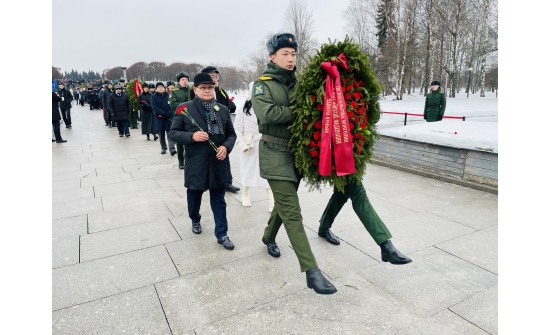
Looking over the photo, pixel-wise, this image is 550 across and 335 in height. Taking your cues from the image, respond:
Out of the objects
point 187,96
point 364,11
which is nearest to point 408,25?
point 364,11

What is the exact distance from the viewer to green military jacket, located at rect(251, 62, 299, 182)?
2766 millimetres

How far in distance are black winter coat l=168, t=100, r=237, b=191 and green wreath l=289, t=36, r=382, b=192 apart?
1185mm

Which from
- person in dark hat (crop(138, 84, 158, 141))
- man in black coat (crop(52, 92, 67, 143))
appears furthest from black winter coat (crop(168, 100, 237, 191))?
man in black coat (crop(52, 92, 67, 143))

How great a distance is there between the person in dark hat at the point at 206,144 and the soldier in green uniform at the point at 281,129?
0.95 metres

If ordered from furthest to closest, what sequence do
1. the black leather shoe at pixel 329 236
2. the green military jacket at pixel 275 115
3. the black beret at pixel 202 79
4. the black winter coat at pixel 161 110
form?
the black winter coat at pixel 161 110
the black leather shoe at pixel 329 236
the black beret at pixel 202 79
the green military jacket at pixel 275 115

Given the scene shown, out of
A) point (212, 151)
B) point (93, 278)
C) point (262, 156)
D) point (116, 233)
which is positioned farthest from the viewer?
point (116, 233)

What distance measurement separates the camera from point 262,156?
9.78 feet

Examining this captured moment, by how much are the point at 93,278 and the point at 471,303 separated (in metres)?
3.19

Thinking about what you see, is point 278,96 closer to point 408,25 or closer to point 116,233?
point 116,233

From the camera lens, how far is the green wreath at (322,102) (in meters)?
2.72

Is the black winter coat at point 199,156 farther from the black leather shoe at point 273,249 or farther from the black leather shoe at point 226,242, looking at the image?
the black leather shoe at point 273,249

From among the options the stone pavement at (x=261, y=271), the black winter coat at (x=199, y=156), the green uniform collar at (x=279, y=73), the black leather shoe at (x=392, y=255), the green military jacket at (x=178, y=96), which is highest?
the green military jacket at (x=178, y=96)

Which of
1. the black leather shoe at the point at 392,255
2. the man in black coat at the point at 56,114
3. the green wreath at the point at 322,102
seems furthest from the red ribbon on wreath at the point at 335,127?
the man in black coat at the point at 56,114

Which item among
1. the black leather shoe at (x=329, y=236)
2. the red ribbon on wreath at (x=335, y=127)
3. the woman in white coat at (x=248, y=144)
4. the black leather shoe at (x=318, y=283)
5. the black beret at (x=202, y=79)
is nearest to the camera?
the black leather shoe at (x=318, y=283)
